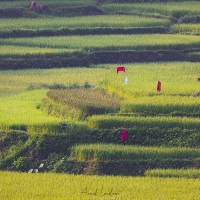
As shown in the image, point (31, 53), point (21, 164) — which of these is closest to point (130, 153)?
point (21, 164)

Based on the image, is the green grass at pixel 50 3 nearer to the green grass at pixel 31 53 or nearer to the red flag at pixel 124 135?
the green grass at pixel 31 53

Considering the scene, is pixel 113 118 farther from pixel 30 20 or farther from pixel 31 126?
pixel 30 20

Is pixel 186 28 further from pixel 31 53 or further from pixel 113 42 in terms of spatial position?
pixel 31 53

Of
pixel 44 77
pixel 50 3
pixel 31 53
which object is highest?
pixel 50 3

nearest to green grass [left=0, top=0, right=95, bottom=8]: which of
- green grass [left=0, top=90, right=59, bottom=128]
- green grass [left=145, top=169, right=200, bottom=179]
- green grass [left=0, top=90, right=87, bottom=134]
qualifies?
green grass [left=0, top=90, right=59, bottom=128]

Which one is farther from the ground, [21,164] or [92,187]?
[92,187]

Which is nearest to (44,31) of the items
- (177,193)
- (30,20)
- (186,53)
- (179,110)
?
(30,20)

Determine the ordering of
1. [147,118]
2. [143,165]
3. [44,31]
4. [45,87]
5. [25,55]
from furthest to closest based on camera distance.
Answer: [44,31]
[25,55]
[45,87]
[147,118]
[143,165]
